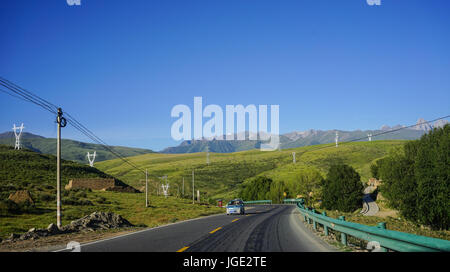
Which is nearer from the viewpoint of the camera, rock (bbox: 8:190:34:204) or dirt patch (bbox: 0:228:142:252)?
dirt patch (bbox: 0:228:142:252)

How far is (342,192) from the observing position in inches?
3108

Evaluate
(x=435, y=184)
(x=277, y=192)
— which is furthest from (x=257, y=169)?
(x=435, y=184)

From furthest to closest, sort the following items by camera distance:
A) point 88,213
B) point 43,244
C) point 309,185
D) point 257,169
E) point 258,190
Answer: point 257,169, point 258,190, point 309,185, point 88,213, point 43,244

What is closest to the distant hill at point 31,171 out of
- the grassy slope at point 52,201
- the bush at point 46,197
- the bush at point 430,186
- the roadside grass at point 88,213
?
the grassy slope at point 52,201

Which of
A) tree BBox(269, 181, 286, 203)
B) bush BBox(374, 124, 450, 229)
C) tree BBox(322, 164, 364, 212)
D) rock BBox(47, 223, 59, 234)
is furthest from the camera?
tree BBox(269, 181, 286, 203)

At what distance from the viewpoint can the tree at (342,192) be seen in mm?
78625

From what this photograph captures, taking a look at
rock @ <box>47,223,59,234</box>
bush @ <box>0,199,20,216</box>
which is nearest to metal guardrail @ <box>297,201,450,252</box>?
rock @ <box>47,223,59,234</box>

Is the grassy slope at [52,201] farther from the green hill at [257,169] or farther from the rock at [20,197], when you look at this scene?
the green hill at [257,169]

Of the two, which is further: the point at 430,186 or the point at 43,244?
the point at 430,186

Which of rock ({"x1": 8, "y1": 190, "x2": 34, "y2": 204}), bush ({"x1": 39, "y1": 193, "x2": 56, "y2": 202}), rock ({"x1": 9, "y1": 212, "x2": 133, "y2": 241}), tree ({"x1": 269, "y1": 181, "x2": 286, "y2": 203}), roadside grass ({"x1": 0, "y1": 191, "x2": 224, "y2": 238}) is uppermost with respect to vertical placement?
rock ({"x1": 9, "y1": 212, "x2": 133, "y2": 241})

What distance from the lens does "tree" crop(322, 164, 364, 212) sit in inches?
3095

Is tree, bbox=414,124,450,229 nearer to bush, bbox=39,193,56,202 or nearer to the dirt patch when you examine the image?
the dirt patch

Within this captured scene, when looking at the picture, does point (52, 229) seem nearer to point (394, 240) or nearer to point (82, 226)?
point (82, 226)
